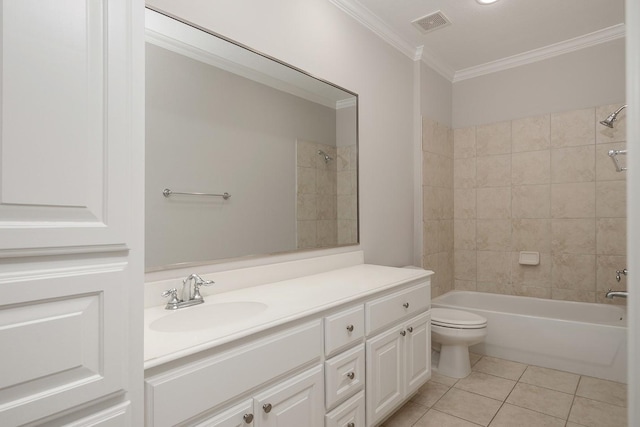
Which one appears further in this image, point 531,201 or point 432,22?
point 531,201

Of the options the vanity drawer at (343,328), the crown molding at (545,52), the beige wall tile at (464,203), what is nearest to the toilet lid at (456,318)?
the beige wall tile at (464,203)

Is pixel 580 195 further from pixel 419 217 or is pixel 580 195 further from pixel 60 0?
pixel 60 0

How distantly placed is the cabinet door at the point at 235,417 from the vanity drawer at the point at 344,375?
0.39 m

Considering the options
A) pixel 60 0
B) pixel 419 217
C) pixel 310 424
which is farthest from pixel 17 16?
pixel 419 217

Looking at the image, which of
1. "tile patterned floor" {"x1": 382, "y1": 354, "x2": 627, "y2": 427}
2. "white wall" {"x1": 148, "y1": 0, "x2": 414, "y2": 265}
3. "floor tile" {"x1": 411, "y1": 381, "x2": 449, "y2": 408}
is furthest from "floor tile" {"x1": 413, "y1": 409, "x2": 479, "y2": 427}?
"white wall" {"x1": 148, "y1": 0, "x2": 414, "y2": 265}

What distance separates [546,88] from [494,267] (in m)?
1.67

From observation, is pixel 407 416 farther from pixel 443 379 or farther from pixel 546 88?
pixel 546 88

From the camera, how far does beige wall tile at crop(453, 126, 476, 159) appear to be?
3.46 metres

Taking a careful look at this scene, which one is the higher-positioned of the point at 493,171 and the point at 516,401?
the point at 493,171

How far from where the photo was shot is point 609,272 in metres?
2.80

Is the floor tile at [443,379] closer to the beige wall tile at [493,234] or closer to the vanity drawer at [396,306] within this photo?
the vanity drawer at [396,306]

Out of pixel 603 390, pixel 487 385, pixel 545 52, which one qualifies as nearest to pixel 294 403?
pixel 487 385

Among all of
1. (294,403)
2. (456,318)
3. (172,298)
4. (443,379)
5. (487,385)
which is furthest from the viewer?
(456,318)

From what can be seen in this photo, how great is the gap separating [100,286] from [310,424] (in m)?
0.96
